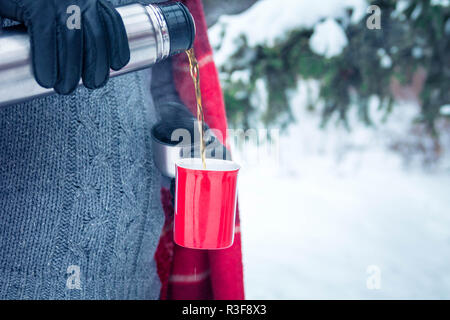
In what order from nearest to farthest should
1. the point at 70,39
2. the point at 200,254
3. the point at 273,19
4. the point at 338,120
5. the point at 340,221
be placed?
1. the point at 70,39
2. the point at 200,254
3. the point at 273,19
4. the point at 338,120
5. the point at 340,221

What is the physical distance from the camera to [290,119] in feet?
6.02

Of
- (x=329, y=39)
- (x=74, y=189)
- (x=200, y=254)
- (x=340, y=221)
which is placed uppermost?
(x=329, y=39)

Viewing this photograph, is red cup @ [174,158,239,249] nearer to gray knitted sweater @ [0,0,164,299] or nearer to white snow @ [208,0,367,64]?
gray knitted sweater @ [0,0,164,299]

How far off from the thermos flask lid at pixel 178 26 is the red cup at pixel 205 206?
178mm

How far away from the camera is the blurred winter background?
1.49m

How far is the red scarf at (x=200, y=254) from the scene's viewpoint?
837mm

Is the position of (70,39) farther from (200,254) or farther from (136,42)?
(200,254)

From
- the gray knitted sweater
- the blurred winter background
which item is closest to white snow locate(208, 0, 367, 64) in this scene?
the blurred winter background

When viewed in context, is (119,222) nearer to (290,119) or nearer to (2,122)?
(2,122)

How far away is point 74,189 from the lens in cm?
64

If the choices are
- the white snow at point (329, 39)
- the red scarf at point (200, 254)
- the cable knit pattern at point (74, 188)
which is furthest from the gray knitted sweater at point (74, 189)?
the white snow at point (329, 39)

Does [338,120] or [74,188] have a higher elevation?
[74,188]

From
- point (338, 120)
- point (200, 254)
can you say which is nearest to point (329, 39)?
point (338, 120)

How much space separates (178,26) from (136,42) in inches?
2.5
